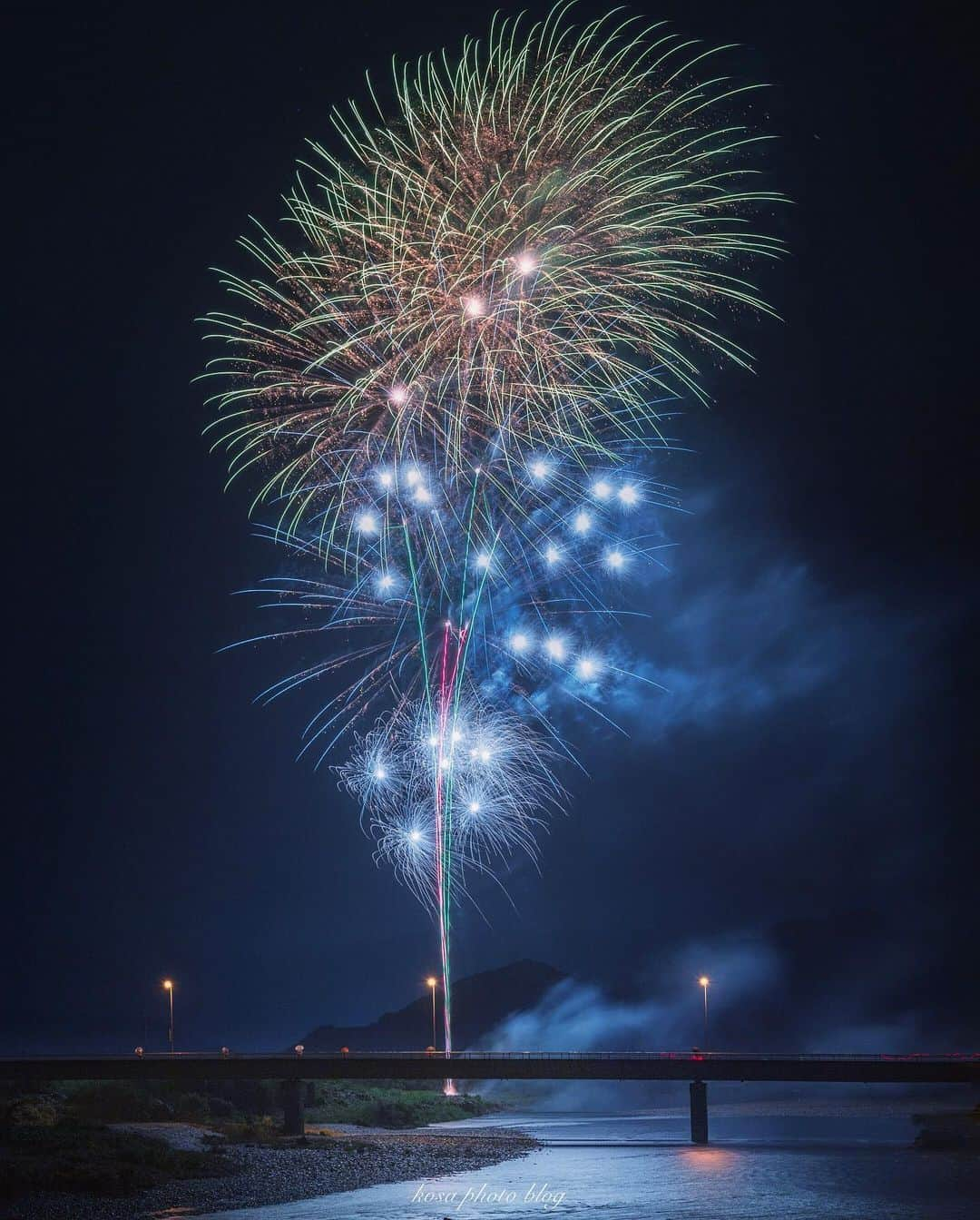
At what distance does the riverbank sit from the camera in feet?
157

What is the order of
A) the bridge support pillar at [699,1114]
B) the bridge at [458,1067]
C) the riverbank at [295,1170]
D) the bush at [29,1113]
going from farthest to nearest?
the bridge support pillar at [699,1114], the bridge at [458,1067], the bush at [29,1113], the riverbank at [295,1170]

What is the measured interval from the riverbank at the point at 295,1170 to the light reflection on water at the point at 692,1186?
1.81 meters

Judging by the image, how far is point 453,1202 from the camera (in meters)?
51.9

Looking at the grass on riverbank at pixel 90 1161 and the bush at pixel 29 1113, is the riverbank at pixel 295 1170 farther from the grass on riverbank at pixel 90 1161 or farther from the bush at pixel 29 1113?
the bush at pixel 29 1113

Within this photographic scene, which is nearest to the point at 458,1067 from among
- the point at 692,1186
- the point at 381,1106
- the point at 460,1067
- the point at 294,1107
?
the point at 460,1067

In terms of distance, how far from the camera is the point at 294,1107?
79.2 m

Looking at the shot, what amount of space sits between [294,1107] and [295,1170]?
61.9 feet

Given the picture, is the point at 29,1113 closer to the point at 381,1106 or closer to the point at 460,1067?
the point at 460,1067

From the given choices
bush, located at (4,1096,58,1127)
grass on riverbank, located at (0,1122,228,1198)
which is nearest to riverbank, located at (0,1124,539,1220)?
grass on riverbank, located at (0,1122,228,1198)

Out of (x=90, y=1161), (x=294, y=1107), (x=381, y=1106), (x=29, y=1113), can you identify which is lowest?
(x=381, y=1106)

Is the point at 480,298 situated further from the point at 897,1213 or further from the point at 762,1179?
the point at 762,1179

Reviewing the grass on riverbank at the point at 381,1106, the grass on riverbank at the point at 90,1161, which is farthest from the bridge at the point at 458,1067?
the grass on riverbank at the point at 381,1106

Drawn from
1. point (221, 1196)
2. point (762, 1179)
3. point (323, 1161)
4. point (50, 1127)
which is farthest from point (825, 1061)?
point (50, 1127)

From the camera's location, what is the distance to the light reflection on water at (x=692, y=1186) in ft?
161
